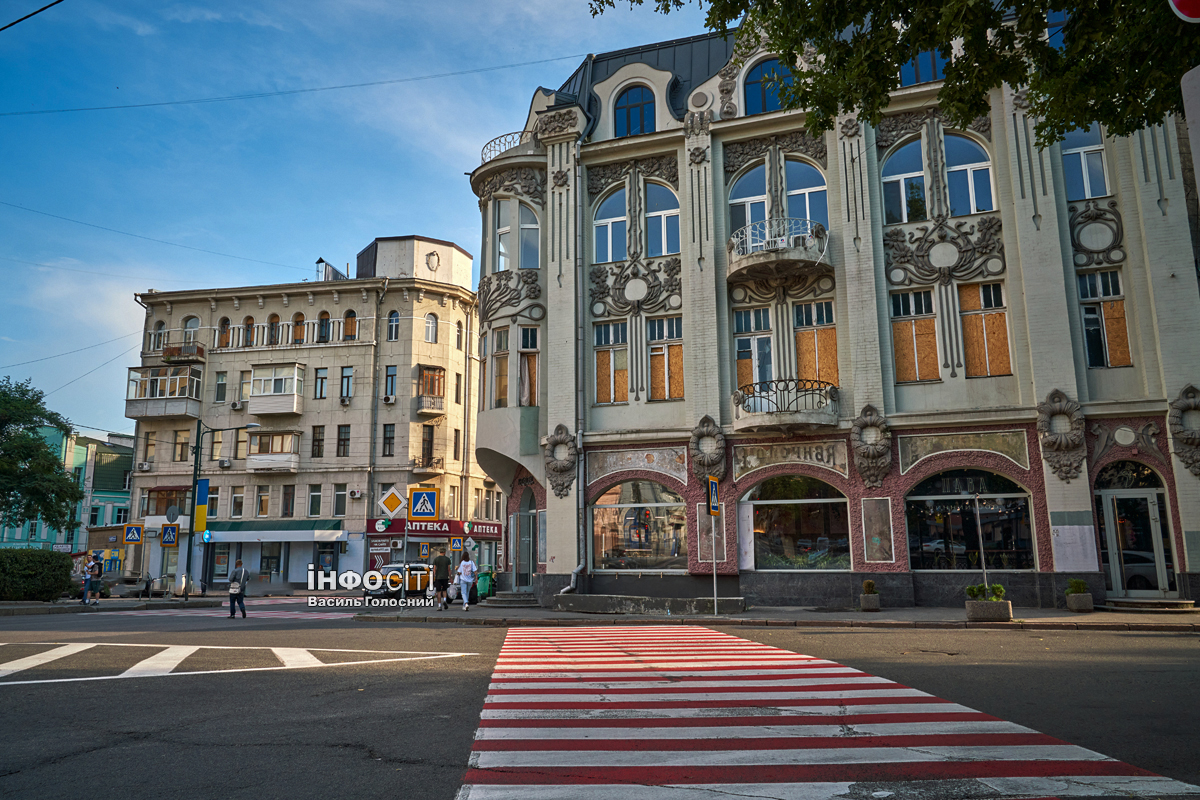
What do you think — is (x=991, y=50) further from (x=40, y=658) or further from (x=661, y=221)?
(x=661, y=221)

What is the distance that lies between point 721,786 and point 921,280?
2181cm

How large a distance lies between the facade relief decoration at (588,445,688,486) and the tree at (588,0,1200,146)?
14.6 m

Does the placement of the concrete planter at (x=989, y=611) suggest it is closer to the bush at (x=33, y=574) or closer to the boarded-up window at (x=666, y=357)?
the boarded-up window at (x=666, y=357)

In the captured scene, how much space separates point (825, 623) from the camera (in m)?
18.3

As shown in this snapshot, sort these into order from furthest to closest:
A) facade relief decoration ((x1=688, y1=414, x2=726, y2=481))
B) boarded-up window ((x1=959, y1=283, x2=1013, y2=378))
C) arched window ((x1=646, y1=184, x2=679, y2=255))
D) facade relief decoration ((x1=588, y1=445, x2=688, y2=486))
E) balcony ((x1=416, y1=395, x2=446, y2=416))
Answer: balcony ((x1=416, y1=395, x2=446, y2=416))
arched window ((x1=646, y1=184, x2=679, y2=255))
facade relief decoration ((x1=588, y1=445, x2=688, y2=486))
facade relief decoration ((x1=688, y1=414, x2=726, y2=481))
boarded-up window ((x1=959, y1=283, x2=1013, y2=378))

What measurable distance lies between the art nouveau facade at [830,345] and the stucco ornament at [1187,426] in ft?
0.26

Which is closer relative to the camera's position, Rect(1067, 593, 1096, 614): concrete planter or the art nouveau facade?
Rect(1067, 593, 1096, 614): concrete planter

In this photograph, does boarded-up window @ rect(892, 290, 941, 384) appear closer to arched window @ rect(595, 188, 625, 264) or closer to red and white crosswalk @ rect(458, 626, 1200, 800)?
arched window @ rect(595, 188, 625, 264)

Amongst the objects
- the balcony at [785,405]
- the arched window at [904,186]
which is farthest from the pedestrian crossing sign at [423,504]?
the arched window at [904,186]

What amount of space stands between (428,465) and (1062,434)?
34289mm

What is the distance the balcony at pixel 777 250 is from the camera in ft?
80.9

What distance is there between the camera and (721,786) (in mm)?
5230

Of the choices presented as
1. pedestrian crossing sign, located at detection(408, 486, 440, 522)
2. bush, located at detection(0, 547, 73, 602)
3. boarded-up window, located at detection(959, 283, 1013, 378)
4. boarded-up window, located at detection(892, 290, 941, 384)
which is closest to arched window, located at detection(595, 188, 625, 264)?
boarded-up window, located at detection(892, 290, 941, 384)

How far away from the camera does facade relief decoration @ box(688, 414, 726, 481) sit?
25234 millimetres
